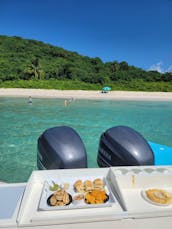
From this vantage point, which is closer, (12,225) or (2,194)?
(12,225)

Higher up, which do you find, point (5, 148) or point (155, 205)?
point (155, 205)

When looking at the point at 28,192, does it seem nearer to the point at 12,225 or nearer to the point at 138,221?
the point at 12,225

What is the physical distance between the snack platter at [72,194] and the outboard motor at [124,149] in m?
0.59

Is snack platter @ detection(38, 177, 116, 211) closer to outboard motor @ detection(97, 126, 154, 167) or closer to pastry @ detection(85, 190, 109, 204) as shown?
pastry @ detection(85, 190, 109, 204)

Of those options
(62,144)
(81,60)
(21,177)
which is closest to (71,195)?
(62,144)

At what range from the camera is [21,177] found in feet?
9.53

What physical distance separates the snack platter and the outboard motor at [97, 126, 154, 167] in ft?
1.93

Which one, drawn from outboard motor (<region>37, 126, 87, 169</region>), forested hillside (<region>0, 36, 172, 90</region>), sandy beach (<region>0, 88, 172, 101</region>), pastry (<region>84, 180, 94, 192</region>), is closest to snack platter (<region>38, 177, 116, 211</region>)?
pastry (<region>84, 180, 94, 192</region>)

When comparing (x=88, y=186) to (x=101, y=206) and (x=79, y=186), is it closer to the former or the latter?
(x=79, y=186)

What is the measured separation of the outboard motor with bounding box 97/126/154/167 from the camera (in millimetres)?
1668

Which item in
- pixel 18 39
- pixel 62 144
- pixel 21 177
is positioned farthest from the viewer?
pixel 18 39

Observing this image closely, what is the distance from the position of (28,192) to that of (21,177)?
209 centimetres

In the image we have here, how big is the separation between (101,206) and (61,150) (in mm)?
790

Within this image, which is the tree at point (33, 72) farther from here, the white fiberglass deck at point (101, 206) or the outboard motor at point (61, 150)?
the white fiberglass deck at point (101, 206)
